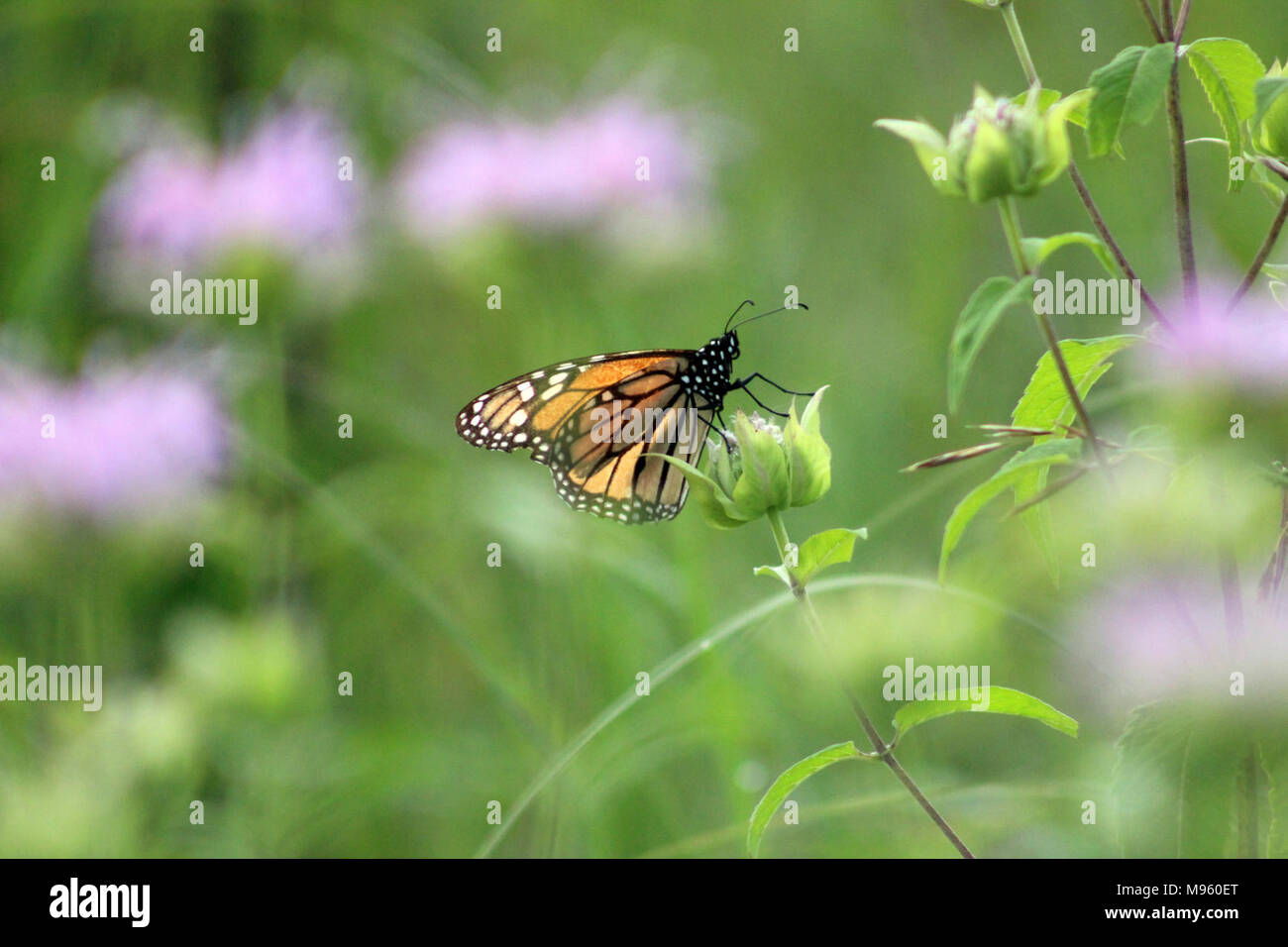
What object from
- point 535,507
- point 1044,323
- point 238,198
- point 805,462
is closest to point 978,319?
point 1044,323

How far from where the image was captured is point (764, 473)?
467 millimetres

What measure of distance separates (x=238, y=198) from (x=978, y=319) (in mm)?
896

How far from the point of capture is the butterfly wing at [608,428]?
79cm

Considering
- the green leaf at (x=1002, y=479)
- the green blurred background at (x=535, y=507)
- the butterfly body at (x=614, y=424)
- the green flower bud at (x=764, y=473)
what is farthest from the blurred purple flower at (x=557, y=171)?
the green leaf at (x=1002, y=479)

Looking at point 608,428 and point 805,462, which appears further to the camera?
point 608,428

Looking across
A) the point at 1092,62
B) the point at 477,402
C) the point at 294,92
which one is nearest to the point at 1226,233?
the point at 1092,62

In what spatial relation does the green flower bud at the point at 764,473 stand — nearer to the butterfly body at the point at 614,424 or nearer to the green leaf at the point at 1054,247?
the green leaf at the point at 1054,247

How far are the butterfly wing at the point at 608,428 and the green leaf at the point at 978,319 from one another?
42 centimetres

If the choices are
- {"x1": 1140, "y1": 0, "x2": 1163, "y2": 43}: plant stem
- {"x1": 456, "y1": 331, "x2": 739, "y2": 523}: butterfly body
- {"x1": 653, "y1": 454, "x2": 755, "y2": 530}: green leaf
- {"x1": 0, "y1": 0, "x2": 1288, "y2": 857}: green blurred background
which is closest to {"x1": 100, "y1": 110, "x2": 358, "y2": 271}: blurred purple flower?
{"x1": 0, "y1": 0, "x2": 1288, "y2": 857}: green blurred background

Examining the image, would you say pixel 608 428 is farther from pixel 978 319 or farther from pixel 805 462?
pixel 978 319

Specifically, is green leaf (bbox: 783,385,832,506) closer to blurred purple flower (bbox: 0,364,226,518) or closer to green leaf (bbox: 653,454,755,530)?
green leaf (bbox: 653,454,755,530)

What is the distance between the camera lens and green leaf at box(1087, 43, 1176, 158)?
1.23 feet

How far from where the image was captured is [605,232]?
1022 millimetres
